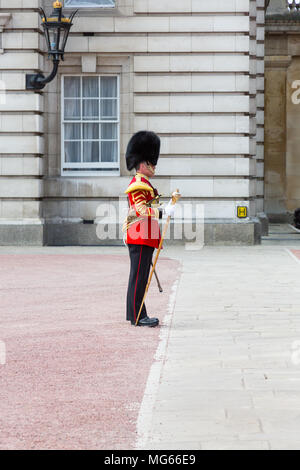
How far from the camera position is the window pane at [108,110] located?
1942 centimetres

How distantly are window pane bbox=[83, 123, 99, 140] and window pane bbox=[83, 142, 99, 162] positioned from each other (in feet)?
0.44

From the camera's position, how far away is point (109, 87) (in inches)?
763

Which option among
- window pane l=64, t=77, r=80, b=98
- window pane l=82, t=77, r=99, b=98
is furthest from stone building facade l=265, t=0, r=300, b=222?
window pane l=64, t=77, r=80, b=98

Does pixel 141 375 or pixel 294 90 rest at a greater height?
pixel 294 90

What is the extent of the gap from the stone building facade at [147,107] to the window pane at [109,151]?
0.34 metres

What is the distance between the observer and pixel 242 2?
738 inches

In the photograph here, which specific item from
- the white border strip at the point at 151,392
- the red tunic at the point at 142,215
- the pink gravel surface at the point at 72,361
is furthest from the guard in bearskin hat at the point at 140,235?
the white border strip at the point at 151,392

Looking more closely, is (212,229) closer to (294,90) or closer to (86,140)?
(86,140)

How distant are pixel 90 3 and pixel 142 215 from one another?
1129cm

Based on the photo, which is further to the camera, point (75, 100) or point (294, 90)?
point (294, 90)

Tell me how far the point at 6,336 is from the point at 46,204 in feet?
36.6

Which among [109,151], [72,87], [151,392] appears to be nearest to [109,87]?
[72,87]
